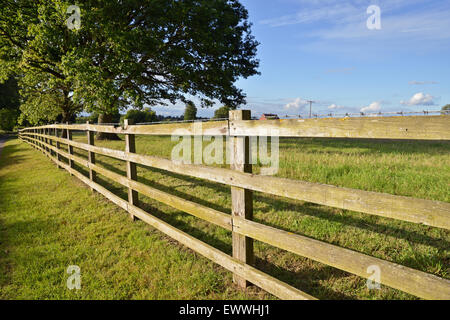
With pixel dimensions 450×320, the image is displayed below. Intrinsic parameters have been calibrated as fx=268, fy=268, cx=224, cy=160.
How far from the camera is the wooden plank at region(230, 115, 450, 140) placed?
71.5 inches

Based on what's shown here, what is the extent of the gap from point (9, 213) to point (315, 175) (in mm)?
6968

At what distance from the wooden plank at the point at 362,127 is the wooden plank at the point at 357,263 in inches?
37.7

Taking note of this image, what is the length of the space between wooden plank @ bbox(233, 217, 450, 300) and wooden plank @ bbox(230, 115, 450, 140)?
0.96m

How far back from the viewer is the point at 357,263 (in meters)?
2.15

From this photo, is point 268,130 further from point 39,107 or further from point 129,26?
point 39,107

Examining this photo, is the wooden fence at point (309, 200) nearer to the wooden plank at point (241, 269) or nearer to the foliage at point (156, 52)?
the wooden plank at point (241, 269)

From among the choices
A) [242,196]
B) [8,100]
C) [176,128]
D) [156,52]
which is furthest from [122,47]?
[8,100]

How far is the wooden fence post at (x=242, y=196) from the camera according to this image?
293 cm

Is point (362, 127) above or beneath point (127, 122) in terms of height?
beneath

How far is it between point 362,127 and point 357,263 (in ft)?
3.57

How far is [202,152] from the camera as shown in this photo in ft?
33.6

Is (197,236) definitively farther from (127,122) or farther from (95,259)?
(127,122)
